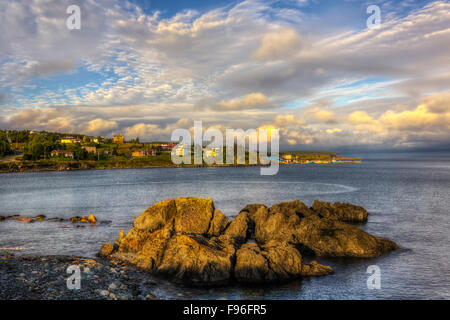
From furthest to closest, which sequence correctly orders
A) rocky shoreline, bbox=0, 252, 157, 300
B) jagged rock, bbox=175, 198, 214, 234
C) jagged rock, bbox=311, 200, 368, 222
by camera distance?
1. jagged rock, bbox=311, 200, 368, 222
2. jagged rock, bbox=175, 198, 214, 234
3. rocky shoreline, bbox=0, 252, 157, 300

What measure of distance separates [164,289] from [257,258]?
6.36 metres

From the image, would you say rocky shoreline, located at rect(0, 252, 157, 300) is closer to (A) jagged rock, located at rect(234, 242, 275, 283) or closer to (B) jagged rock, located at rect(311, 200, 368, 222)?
(A) jagged rock, located at rect(234, 242, 275, 283)

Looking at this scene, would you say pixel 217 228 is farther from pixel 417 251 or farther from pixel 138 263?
pixel 417 251

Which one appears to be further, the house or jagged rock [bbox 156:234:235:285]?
the house

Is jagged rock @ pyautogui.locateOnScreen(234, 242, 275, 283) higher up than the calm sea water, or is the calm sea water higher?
jagged rock @ pyautogui.locateOnScreen(234, 242, 275, 283)

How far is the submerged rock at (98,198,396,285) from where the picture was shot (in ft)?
68.8

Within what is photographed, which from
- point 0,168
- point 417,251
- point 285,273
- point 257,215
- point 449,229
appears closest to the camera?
point 285,273

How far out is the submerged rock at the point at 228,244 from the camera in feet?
68.8

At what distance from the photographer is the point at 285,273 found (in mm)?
21250

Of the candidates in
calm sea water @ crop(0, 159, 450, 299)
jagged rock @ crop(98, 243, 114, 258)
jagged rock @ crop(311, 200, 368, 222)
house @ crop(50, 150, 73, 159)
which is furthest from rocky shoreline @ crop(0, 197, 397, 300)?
house @ crop(50, 150, 73, 159)

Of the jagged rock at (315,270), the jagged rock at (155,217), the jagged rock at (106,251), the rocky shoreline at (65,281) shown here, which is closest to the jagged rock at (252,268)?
the jagged rock at (315,270)

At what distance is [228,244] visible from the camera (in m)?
23.9
